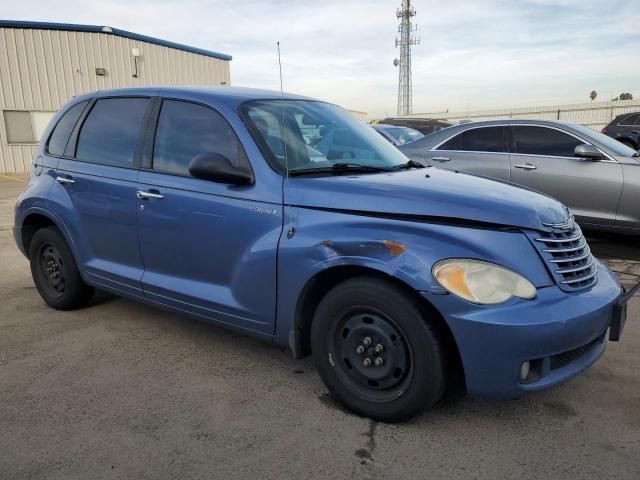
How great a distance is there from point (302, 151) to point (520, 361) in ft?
5.54

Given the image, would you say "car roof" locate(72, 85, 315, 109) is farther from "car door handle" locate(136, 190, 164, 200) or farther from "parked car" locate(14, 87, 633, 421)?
"car door handle" locate(136, 190, 164, 200)

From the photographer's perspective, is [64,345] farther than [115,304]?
No

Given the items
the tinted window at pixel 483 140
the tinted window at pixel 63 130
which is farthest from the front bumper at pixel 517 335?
the tinted window at pixel 483 140

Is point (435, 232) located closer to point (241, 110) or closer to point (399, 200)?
point (399, 200)

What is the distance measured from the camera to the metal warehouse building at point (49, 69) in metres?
18.7

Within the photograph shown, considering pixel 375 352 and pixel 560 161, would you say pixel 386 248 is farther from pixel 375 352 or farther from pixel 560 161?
pixel 560 161

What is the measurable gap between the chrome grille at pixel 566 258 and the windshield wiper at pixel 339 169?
112 cm

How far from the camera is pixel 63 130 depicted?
4461 millimetres

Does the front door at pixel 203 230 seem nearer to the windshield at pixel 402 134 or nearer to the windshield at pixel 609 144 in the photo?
the windshield at pixel 609 144

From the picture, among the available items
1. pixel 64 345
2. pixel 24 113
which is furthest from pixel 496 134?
pixel 24 113

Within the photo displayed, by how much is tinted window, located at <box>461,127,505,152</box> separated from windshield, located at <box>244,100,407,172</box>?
127 inches

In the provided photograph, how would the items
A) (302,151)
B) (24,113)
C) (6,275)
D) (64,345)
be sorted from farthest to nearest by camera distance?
(24,113) → (6,275) → (64,345) → (302,151)

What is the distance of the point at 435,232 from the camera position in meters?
2.60

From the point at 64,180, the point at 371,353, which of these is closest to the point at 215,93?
the point at 64,180
